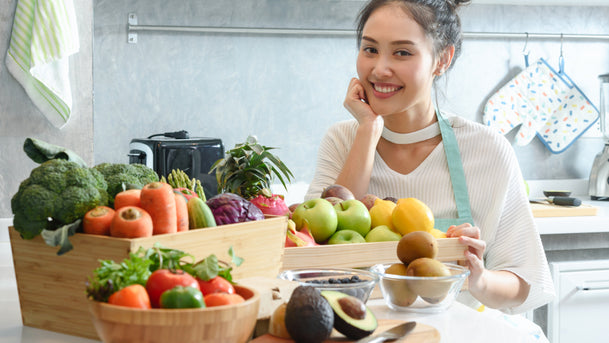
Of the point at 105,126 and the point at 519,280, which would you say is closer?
A: the point at 519,280

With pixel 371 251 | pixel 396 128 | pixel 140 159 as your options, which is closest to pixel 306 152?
pixel 140 159

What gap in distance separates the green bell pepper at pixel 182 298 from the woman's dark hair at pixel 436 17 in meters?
1.23

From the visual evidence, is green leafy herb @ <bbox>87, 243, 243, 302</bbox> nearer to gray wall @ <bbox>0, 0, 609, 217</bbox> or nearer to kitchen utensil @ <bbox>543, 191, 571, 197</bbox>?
gray wall @ <bbox>0, 0, 609, 217</bbox>

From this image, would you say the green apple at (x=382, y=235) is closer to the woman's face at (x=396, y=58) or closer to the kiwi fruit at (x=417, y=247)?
the kiwi fruit at (x=417, y=247)

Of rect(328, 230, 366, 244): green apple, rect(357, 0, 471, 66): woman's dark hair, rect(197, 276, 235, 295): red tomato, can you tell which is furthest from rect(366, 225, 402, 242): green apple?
rect(357, 0, 471, 66): woman's dark hair

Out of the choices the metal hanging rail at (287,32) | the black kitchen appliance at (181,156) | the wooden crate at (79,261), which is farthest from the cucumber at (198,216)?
the metal hanging rail at (287,32)

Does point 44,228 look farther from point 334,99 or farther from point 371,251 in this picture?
point 334,99

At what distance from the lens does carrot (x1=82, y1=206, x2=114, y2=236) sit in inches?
33.4

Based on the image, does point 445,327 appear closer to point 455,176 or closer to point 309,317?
point 309,317

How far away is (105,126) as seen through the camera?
2.87m

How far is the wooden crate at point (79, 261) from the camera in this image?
841mm

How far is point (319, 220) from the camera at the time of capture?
1225mm

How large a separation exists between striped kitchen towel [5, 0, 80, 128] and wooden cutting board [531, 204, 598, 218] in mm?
1853

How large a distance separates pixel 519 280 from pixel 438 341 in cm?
80
